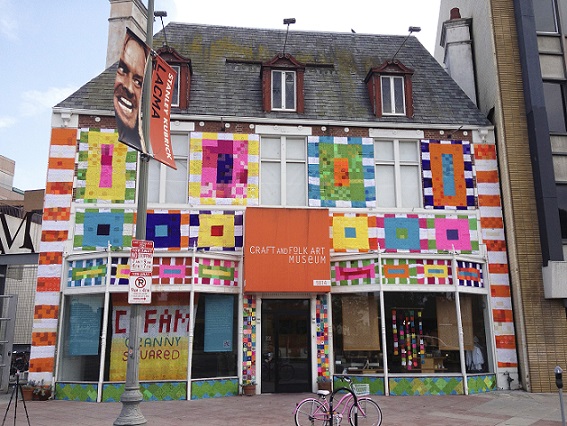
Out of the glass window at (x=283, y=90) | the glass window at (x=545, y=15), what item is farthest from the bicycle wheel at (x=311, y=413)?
the glass window at (x=545, y=15)

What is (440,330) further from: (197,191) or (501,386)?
(197,191)

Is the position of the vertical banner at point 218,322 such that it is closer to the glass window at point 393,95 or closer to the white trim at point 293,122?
the white trim at point 293,122

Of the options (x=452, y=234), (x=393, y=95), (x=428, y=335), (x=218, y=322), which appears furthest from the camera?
(x=393, y=95)

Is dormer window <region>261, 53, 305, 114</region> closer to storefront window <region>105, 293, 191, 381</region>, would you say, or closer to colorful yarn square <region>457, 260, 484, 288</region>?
storefront window <region>105, 293, 191, 381</region>

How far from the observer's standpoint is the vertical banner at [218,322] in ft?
46.3

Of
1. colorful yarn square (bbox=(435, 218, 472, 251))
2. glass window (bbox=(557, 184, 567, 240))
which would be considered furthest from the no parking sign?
glass window (bbox=(557, 184, 567, 240))

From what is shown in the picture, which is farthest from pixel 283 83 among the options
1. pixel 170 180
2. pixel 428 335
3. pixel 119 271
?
pixel 428 335

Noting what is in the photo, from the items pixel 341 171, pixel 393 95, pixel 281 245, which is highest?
pixel 393 95

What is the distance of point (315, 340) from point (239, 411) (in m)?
3.46

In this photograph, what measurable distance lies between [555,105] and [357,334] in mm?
9256

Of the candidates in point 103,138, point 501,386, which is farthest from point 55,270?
point 501,386

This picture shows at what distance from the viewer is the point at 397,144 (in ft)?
53.1

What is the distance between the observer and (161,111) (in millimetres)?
10656

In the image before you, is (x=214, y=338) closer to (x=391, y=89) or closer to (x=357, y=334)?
(x=357, y=334)
